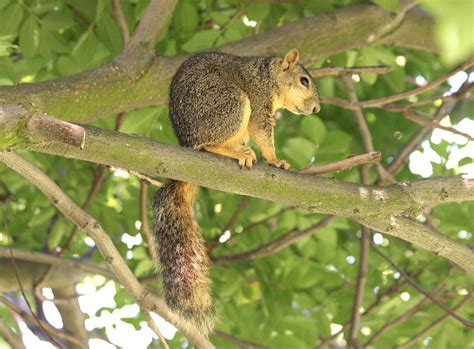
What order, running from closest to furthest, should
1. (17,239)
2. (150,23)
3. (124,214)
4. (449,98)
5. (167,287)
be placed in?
(167,287), (150,23), (449,98), (124,214), (17,239)

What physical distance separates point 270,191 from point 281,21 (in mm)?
1501

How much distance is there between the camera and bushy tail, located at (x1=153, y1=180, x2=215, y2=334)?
1961 mm

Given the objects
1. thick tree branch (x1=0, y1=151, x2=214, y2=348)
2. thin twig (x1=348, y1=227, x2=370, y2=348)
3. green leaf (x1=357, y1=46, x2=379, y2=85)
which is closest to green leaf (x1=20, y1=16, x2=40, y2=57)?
thick tree branch (x1=0, y1=151, x2=214, y2=348)

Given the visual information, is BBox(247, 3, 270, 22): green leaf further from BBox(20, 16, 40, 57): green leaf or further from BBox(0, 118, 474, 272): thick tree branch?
BBox(0, 118, 474, 272): thick tree branch

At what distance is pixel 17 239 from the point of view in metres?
3.10

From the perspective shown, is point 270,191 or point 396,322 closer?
point 270,191

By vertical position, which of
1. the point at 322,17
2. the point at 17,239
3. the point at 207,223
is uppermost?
the point at 322,17

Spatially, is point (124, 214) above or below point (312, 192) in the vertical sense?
above

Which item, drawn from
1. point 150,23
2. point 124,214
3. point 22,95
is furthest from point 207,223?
point 22,95

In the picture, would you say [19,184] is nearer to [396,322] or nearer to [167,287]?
[167,287]

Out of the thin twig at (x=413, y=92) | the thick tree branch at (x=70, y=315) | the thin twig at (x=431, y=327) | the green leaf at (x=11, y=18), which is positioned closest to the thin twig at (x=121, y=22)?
the green leaf at (x=11, y=18)

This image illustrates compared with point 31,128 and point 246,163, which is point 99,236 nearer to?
point 246,163

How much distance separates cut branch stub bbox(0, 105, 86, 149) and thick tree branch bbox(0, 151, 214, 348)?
0.23 meters

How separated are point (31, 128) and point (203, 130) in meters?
0.83
